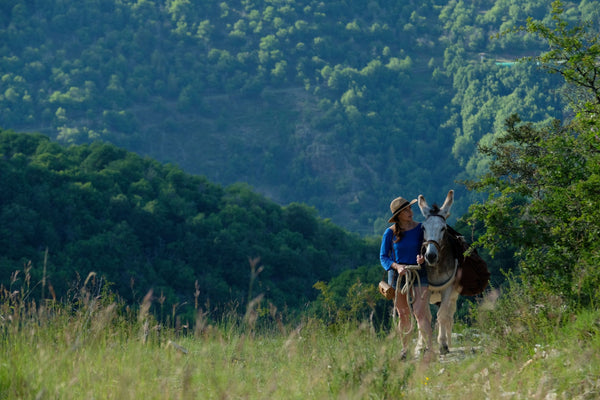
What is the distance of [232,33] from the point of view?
192375 millimetres

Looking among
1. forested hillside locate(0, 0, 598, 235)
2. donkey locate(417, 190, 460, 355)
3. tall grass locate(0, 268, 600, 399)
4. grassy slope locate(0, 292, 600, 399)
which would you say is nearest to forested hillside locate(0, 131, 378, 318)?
donkey locate(417, 190, 460, 355)

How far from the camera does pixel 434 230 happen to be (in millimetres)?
9117

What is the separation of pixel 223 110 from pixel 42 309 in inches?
6604

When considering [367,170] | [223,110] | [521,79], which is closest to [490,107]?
[521,79]

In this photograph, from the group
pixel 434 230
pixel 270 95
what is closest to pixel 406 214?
pixel 434 230

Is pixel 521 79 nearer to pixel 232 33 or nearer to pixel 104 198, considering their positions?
pixel 232 33

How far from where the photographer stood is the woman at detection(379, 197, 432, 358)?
9.09 meters

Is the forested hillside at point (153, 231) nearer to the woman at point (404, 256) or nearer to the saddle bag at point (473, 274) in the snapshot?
the saddle bag at point (473, 274)

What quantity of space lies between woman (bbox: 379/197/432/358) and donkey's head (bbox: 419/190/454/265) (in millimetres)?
144

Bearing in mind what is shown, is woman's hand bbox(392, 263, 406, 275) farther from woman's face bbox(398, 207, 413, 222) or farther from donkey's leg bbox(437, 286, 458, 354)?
donkey's leg bbox(437, 286, 458, 354)

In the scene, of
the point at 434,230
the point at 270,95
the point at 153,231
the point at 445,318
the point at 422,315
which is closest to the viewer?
the point at 422,315

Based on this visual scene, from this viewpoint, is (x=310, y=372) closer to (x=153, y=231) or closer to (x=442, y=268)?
(x=442, y=268)

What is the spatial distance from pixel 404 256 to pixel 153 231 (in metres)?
52.2

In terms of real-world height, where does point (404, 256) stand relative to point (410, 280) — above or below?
above
